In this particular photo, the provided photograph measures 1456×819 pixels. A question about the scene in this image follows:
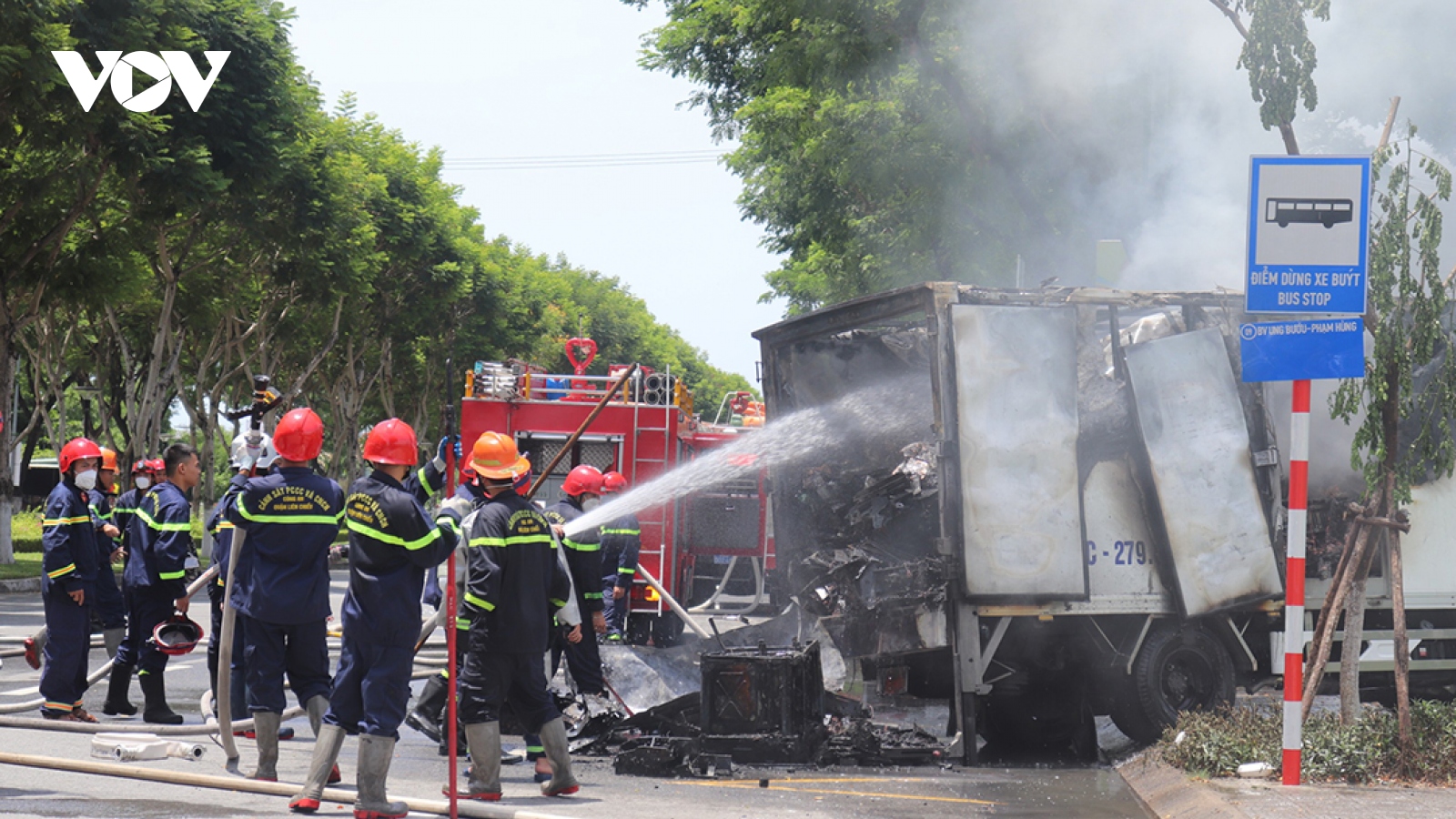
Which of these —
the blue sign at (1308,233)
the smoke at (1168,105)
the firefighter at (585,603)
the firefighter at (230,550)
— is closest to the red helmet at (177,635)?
the firefighter at (230,550)

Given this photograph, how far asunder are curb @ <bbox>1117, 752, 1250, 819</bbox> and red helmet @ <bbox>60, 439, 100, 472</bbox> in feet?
20.9

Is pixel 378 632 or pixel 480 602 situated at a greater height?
pixel 480 602

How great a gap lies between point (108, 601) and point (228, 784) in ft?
12.5

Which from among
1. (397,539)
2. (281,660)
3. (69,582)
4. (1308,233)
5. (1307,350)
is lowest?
(281,660)

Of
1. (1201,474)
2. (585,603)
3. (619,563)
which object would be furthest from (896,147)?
(585,603)

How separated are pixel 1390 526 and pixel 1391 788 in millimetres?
1371

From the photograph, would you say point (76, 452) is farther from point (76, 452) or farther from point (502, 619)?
point (502, 619)

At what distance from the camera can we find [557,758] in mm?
7113

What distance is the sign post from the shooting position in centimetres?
706

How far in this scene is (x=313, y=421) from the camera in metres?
7.01

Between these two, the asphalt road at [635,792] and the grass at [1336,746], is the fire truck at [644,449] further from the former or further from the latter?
the grass at [1336,746]

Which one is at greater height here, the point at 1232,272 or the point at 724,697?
the point at 1232,272

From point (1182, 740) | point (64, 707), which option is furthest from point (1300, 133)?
point (64, 707)

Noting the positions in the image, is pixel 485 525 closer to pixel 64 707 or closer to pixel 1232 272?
pixel 64 707
